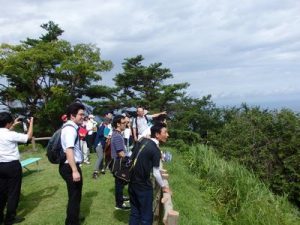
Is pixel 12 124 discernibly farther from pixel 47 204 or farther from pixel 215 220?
pixel 215 220

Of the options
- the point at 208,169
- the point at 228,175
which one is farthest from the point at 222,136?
the point at 228,175

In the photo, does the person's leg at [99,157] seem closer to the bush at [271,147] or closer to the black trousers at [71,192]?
the black trousers at [71,192]

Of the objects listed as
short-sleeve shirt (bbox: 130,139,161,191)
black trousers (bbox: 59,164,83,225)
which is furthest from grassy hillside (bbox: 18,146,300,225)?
short-sleeve shirt (bbox: 130,139,161,191)

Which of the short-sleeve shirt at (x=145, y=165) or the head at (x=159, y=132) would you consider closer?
the short-sleeve shirt at (x=145, y=165)

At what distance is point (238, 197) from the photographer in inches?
349

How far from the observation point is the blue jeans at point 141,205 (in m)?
5.15

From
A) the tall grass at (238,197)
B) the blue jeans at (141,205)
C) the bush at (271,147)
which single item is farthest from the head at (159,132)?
the bush at (271,147)

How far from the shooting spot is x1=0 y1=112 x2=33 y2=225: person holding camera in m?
6.30

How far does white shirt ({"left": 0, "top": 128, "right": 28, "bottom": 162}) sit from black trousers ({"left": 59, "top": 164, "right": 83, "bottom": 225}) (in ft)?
3.14

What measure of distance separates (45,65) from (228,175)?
716 inches

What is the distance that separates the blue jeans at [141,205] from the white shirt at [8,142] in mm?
2167

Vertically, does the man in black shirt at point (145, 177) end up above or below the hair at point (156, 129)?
below

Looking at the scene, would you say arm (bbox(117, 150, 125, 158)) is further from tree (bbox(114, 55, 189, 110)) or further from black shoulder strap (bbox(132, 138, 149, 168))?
tree (bbox(114, 55, 189, 110))

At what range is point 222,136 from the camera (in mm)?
18297
